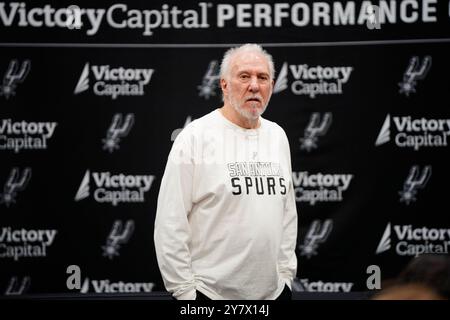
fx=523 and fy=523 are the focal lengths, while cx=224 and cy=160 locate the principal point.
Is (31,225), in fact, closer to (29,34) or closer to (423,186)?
(29,34)

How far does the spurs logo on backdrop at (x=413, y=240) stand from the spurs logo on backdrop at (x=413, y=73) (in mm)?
1034

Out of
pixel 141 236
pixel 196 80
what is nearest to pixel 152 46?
pixel 196 80

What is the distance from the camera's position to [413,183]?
4000 mm

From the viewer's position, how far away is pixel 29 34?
397 centimetres

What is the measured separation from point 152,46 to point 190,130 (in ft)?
6.05

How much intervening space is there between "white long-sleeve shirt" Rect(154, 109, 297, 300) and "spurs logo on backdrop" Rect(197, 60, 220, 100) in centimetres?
170

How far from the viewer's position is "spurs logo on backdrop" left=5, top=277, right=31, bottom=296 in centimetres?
404

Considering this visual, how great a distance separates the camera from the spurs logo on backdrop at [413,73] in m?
3.98

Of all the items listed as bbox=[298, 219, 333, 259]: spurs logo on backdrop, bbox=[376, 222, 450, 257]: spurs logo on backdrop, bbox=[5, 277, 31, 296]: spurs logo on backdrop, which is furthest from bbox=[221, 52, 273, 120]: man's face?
bbox=[5, 277, 31, 296]: spurs logo on backdrop

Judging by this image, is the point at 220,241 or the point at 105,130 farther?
the point at 105,130

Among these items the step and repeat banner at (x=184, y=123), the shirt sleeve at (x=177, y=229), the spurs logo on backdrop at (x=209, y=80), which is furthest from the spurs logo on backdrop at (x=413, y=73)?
the shirt sleeve at (x=177, y=229)

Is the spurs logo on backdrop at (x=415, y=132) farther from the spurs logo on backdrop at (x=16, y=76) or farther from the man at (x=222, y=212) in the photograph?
the spurs logo on backdrop at (x=16, y=76)

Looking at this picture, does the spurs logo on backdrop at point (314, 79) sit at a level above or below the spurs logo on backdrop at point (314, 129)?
above

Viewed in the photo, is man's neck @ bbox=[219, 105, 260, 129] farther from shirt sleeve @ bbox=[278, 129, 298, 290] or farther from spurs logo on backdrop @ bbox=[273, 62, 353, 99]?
spurs logo on backdrop @ bbox=[273, 62, 353, 99]
